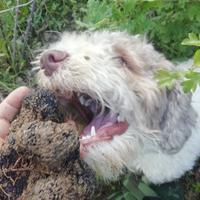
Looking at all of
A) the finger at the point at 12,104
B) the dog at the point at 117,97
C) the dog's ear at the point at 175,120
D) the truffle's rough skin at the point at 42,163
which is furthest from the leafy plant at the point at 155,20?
the truffle's rough skin at the point at 42,163

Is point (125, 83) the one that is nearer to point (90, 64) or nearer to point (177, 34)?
point (90, 64)

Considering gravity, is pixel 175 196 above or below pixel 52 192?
below

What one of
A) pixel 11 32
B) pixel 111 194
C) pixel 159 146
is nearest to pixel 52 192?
pixel 159 146

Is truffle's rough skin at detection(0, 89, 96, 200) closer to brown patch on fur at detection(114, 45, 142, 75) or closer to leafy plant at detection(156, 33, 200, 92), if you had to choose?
leafy plant at detection(156, 33, 200, 92)

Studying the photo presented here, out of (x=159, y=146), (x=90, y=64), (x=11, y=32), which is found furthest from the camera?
(x=11, y=32)

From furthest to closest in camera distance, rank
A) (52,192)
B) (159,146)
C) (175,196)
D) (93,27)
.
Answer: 1. (175,196)
2. (93,27)
3. (159,146)
4. (52,192)

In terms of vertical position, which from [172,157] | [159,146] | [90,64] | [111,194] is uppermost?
[90,64]

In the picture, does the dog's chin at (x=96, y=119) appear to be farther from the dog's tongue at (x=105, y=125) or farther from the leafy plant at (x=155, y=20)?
the leafy plant at (x=155, y=20)

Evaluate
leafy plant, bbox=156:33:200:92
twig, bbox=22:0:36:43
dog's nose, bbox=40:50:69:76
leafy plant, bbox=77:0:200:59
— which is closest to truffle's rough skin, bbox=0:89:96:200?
dog's nose, bbox=40:50:69:76
